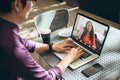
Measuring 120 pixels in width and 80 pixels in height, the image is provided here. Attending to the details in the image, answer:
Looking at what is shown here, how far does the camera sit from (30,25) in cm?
402

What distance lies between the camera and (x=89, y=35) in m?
1.55

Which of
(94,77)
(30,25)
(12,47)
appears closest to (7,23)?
(12,47)

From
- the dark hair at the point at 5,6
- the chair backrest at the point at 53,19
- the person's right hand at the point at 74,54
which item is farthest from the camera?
the chair backrest at the point at 53,19

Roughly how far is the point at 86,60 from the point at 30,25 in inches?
108

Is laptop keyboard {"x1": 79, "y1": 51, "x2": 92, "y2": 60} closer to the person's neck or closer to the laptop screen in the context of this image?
the laptop screen

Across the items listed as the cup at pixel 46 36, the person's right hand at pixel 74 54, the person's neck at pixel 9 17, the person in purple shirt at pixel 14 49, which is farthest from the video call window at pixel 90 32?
the person's neck at pixel 9 17

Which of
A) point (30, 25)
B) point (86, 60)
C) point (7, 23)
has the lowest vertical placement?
point (30, 25)

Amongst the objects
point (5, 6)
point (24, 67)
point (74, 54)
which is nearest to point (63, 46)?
point (74, 54)

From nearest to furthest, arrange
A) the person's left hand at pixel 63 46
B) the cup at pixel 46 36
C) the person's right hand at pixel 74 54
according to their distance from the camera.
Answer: the person's right hand at pixel 74 54 → the person's left hand at pixel 63 46 → the cup at pixel 46 36

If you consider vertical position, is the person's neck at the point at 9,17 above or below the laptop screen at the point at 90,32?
above

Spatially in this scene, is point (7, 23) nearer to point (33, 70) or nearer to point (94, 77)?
point (33, 70)

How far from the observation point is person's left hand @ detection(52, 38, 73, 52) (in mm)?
1591

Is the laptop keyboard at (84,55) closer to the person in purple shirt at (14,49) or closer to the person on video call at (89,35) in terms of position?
the person on video call at (89,35)

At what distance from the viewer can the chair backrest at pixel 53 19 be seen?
217 cm
